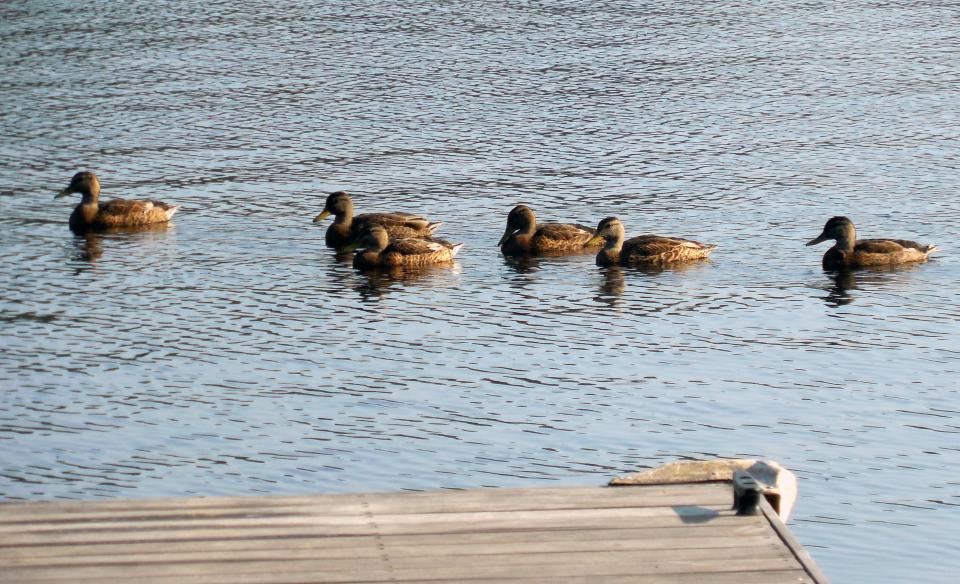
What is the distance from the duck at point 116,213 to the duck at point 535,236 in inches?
216

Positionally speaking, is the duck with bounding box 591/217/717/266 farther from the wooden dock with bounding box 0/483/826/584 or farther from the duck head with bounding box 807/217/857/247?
the wooden dock with bounding box 0/483/826/584

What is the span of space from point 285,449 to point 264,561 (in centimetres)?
627

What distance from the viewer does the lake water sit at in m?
16.1

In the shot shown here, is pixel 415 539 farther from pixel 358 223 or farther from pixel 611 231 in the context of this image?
pixel 358 223

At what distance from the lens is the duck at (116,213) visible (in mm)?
27844

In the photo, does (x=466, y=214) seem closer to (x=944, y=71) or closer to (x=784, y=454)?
(x=784, y=454)

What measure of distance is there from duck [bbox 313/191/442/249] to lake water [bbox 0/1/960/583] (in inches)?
15.8

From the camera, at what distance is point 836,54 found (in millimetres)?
45125

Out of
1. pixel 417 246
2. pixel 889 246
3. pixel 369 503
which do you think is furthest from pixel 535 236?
pixel 369 503

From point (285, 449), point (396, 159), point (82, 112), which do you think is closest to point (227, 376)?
point (285, 449)

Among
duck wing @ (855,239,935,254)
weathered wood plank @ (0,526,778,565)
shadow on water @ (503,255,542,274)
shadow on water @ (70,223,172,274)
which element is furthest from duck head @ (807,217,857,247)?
weathered wood plank @ (0,526,778,565)

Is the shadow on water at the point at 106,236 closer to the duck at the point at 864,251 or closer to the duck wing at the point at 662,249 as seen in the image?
the duck wing at the point at 662,249

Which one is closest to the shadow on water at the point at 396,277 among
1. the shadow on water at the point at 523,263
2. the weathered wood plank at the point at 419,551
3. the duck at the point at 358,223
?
the shadow on water at the point at 523,263

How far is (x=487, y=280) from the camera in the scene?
24.3 meters
